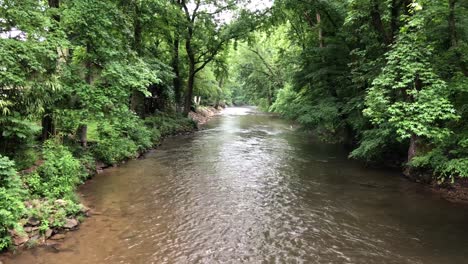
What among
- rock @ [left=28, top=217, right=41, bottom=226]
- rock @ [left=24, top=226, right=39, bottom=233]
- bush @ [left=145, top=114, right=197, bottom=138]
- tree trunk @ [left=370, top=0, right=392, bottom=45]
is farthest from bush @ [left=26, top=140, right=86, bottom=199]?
tree trunk @ [left=370, top=0, right=392, bottom=45]

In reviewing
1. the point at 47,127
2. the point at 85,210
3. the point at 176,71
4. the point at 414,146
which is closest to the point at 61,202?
the point at 85,210

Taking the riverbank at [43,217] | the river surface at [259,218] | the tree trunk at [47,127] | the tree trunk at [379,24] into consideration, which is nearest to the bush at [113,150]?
Answer: the river surface at [259,218]

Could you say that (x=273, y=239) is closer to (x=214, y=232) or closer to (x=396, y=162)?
(x=214, y=232)

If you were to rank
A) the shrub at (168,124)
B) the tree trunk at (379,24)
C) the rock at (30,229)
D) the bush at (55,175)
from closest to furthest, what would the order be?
the rock at (30,229) < the bush at (55,175) < the tree trunk at (379,24) < the shrub at (168,124)

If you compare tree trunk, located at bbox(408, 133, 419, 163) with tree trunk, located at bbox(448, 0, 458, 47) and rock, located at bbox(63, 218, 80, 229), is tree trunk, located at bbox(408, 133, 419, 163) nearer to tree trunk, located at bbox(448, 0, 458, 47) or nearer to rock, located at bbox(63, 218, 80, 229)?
tree trunk, located at bbox(448, 0, 458, 47)

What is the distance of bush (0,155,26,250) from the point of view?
5.15 m

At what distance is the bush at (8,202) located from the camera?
5.15m

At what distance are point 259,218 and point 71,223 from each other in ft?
13.6

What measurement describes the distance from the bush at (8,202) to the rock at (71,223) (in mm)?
981

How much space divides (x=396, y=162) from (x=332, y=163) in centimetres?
261

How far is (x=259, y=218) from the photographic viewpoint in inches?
293

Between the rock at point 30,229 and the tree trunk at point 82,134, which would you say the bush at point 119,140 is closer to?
the tree trunk at point 82,134

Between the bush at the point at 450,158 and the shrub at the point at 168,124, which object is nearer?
the bush at the point at 450,158

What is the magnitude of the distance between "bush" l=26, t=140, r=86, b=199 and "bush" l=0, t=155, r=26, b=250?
1.21 metres
